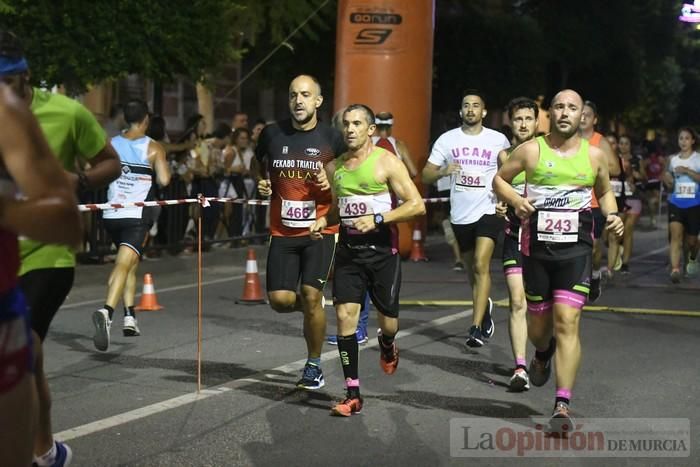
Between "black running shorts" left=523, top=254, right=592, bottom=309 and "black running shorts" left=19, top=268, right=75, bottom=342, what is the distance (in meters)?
3.06

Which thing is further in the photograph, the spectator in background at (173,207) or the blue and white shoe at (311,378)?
the spectator in background at (173,207)

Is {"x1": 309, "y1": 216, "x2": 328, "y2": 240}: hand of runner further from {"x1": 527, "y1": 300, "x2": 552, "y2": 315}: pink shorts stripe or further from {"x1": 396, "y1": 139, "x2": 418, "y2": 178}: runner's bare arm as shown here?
{"x1": 396, "y1": 139, "x2": 418, "y2": 178}: runner's bare arm

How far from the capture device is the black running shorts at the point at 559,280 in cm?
765

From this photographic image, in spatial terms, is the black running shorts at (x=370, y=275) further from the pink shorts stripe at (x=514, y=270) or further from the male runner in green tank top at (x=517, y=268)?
the pink shorts stripe at (x=514, y=270)

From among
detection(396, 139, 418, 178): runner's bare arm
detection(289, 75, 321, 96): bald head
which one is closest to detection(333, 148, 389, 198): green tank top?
detection(289, 75, 321, 96): bald head

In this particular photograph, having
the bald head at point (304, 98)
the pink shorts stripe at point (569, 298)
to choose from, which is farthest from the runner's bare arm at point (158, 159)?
the pink shorts stripe at point (569, 298)

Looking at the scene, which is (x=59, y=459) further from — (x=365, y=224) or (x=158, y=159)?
(x=158, y=159)

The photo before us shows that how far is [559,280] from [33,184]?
15.5 ft

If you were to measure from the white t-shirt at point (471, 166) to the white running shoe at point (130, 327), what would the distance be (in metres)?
2.72

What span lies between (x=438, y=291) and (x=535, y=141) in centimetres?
698

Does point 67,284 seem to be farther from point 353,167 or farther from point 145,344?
point 145,344

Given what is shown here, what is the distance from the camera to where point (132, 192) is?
11.3 metres

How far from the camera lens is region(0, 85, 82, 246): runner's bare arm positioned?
11.1ft

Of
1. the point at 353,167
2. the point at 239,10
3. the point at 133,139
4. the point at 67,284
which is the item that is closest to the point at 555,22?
the point at 239,10
